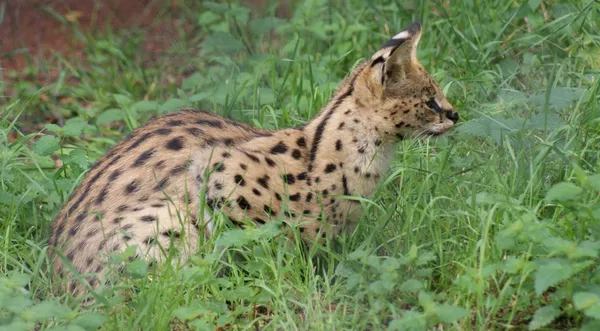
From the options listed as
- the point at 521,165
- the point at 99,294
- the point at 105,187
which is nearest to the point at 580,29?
the point at 521,165

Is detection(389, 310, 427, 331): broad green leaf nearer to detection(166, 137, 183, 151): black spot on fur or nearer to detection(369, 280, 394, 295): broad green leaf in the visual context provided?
detection(369, 280, 394, 295): broad green leaf

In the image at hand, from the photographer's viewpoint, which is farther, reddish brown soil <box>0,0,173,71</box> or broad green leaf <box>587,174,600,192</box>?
reddish brown soil <box>0,0,173,71</box>

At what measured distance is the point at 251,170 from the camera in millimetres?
5559

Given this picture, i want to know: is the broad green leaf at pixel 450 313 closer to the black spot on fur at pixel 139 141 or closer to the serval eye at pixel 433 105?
the serval eye at pixel 433 105

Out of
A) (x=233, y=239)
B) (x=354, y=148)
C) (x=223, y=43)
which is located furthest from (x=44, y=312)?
(x=223, y=43)

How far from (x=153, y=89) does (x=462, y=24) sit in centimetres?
246

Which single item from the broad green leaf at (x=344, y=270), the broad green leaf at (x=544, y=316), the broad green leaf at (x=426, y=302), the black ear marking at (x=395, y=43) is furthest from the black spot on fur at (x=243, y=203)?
the broad green leaf at (x=544, y=316)

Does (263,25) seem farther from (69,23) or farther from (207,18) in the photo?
(69,23)

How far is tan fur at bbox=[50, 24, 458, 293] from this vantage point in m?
5.34

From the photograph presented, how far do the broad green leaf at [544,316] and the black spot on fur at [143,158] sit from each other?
6.85 feet

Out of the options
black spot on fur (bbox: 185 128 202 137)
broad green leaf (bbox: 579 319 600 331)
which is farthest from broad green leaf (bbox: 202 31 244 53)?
broad green leaf (bbox: 579 319 600 331)

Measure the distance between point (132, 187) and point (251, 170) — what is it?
1.95ft

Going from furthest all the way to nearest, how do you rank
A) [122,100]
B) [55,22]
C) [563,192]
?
1. [55,22]
2. [122,100]
3. [563,192]

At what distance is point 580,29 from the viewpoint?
7.14m
